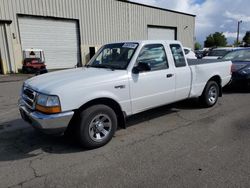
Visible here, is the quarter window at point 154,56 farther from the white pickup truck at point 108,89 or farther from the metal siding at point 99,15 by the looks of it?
the metal siding at point 99,15

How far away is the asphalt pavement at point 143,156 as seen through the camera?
116 inches

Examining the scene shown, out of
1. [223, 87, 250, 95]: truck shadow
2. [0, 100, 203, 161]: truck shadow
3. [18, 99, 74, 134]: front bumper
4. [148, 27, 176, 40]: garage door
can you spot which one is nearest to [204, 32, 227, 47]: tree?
[148, 27, 176, 40]: garage door

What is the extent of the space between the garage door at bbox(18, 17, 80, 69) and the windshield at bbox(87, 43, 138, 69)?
15.4 meters

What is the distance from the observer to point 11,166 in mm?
3395

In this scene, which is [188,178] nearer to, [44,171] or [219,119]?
[44,171]

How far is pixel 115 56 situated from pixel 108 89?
1.11m

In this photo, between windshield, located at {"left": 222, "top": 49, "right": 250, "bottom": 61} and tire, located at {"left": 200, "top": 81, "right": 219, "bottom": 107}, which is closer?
tire, located at {"left": 200, "top": 81, "right": 219, "bottom": 107}

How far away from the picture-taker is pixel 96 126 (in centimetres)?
392

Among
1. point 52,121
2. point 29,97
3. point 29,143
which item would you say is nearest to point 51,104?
point 52,121

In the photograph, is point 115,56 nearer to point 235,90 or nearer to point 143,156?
point 143,156

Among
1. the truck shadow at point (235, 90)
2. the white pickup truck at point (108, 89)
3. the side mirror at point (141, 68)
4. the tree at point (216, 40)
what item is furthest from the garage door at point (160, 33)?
the tree at point (216, 40)

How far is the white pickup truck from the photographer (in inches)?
138

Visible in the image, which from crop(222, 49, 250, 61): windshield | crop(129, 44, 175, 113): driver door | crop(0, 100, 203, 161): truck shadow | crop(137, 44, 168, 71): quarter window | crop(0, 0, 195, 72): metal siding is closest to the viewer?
crop(0, 100, 203, 161): truck shadow

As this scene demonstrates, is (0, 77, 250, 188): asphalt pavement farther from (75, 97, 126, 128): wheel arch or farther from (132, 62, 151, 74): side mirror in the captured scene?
(132, 62, 151, 74): side mirror
